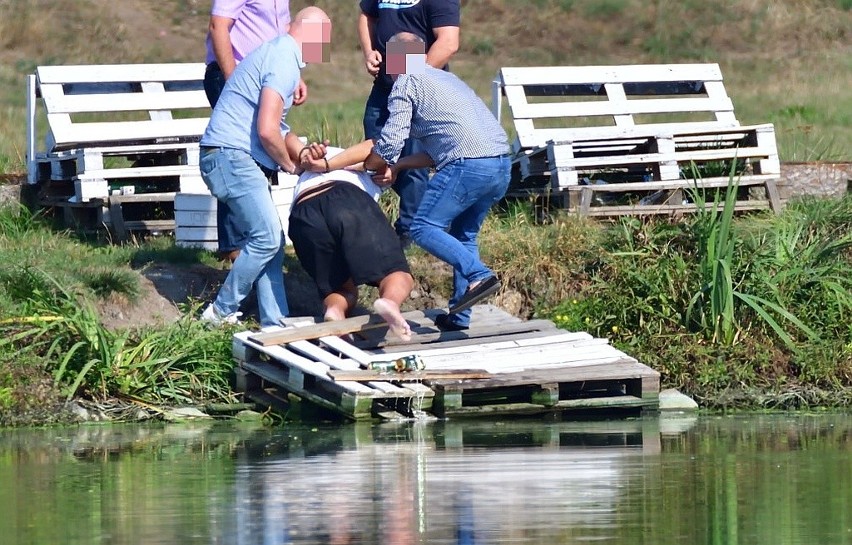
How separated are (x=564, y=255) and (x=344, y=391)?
2912mm

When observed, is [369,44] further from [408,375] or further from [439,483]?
[439,483]

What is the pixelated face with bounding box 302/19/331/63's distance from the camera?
9.59 m

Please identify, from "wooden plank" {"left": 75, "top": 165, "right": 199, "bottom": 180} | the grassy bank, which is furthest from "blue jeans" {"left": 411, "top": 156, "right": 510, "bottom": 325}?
"wooden plank" {"left": 75, "top": 165, "right": 199, "bottom": 180}

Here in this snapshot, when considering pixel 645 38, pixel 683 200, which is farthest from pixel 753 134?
pixel 645 38

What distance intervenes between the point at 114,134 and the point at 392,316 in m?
4.31

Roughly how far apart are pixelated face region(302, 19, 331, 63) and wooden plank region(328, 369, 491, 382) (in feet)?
6.46

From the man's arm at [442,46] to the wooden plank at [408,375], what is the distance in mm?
2120

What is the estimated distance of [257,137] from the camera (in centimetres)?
980

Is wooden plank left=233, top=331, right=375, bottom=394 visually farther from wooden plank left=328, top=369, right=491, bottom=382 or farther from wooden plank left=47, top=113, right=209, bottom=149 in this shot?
wooden plank left=47, top=113, right=209, bottom=149

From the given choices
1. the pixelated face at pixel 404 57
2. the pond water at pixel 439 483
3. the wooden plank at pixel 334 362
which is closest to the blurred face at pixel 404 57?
the pixelated face at pixel 404 57

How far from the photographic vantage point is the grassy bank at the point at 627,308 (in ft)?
31.7

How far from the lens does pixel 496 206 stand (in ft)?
41.5

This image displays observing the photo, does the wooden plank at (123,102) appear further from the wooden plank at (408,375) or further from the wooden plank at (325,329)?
the wooden plank at (408,375)

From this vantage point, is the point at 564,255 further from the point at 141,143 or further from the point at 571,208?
the point at 141,143
